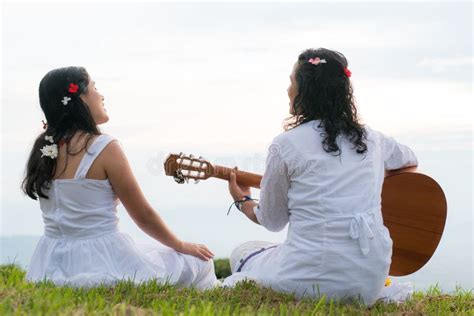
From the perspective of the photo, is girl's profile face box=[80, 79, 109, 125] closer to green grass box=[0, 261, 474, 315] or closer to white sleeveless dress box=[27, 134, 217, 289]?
white sleeveless dress box=[27, 134, 217, 289]

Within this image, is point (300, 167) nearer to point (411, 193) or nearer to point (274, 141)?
point (274, 141)

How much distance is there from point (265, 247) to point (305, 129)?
114 centimetres

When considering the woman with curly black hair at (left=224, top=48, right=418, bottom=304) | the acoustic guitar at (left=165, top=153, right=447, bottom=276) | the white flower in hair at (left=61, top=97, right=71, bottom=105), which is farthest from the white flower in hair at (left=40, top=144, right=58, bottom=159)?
the acoustic guitar at (left=165, top=153, right=447, bottom=276)

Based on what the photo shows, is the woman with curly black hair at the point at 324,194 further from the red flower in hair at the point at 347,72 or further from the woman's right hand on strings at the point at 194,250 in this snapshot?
the woman's right hand on strings at the point at 194,250

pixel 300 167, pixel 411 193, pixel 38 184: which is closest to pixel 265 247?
pixel 300 167

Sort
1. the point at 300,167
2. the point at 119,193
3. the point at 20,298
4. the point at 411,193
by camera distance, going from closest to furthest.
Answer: the point at 20,298
the point at 300,167
the point at 119,193
the point at 411,193

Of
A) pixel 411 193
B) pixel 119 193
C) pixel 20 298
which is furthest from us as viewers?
pixel 411 193

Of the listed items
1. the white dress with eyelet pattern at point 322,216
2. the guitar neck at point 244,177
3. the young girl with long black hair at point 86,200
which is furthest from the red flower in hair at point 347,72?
the young girl with long black hair at point 86,200

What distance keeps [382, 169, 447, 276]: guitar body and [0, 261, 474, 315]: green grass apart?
1.54ft

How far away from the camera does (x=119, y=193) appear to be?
229 inches

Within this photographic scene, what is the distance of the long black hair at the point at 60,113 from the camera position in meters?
5.91

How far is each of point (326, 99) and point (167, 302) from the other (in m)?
1.83

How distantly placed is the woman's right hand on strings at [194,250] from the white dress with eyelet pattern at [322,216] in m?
0.76

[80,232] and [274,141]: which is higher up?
[274,141]
